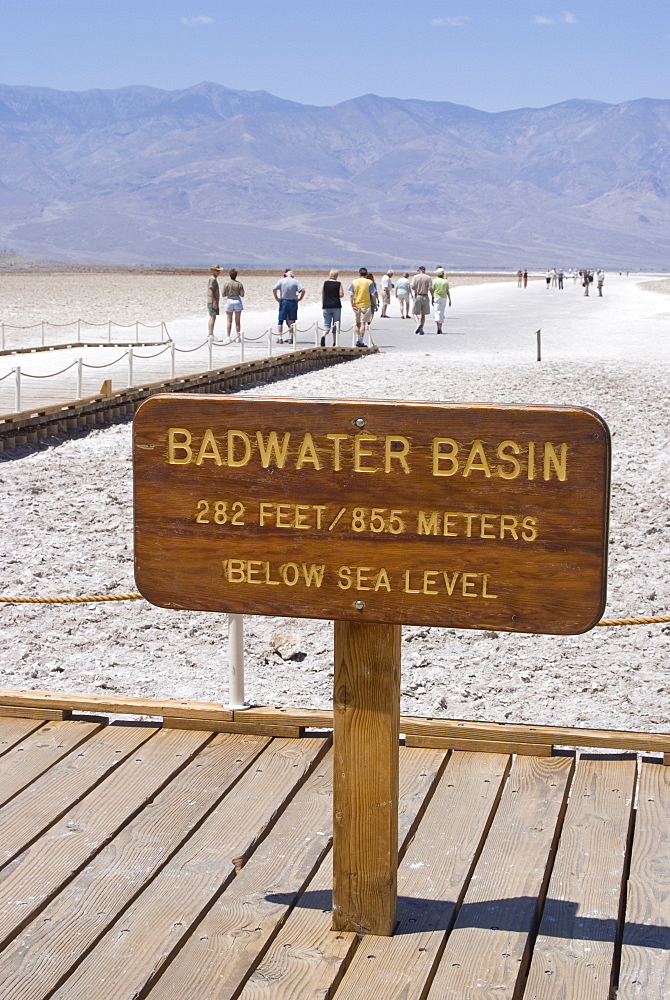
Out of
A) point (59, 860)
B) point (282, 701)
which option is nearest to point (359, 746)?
point (59, 860)

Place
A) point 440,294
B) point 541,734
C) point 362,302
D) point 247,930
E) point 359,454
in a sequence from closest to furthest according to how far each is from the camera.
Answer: point 359,454 < point 247,930 < point 541,734 < point 362,302 < point 440,294

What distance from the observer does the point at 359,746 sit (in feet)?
11.1

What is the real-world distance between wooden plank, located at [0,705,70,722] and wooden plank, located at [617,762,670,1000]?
215 cm

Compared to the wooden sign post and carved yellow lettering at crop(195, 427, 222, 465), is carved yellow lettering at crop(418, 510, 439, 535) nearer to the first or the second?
the wooden sign post

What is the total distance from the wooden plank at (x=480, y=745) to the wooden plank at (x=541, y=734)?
1 cm

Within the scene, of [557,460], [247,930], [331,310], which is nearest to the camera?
[557,460]

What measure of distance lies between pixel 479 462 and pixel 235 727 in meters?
2.03

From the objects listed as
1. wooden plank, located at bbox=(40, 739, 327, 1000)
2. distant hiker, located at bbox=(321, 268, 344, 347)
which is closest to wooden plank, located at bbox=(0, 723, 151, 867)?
wooden plank, located at bbox=(40, 739, 327, 1000)

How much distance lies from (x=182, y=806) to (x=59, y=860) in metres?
0.49

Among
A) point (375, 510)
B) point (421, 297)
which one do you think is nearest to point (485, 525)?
point (375, 510)

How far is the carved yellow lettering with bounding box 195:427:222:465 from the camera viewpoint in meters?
3.30

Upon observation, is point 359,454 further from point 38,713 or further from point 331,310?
point 331,310

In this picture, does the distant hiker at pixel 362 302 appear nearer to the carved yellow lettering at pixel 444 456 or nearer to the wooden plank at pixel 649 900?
the wooden plank at pixel 649 900

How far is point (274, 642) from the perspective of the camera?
880 cm
